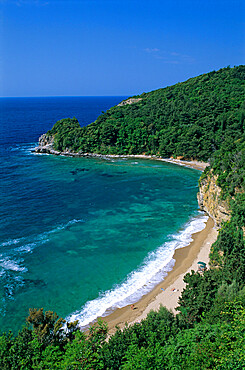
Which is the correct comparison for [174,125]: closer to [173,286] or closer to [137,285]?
[173,286]

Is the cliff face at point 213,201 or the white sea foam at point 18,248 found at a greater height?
the cliff face at point 213,201

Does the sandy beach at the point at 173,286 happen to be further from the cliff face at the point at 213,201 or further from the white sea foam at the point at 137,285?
the cliff face at the point at 213,201

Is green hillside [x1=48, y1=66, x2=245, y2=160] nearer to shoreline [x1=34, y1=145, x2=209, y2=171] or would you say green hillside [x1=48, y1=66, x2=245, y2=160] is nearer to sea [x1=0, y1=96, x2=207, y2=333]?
shoreline [x1=34, y1=145, x2=209, y2=171]

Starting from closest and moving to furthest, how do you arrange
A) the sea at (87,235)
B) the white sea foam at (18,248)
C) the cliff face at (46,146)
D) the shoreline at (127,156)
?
1. the sea at (87,235)
2. the white sea foam at (18,248)
3. the shoreline at (127,156)
4. the cliff face at (46,146)

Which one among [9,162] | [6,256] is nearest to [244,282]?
[6,256]

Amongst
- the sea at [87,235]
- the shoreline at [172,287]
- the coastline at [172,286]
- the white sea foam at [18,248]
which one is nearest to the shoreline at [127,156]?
the sea at [87,235]

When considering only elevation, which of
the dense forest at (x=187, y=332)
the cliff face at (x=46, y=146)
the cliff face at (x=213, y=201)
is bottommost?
the dense forest at (x=187, y=332)
